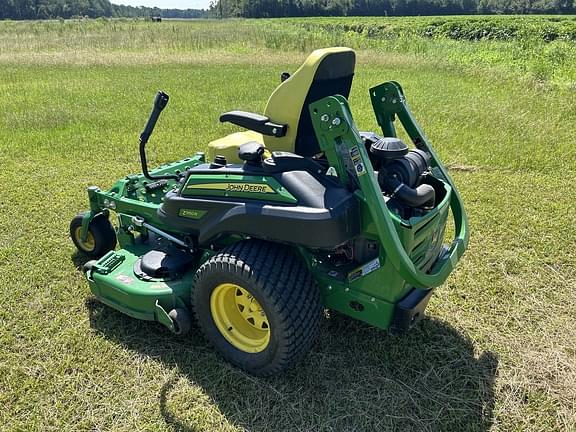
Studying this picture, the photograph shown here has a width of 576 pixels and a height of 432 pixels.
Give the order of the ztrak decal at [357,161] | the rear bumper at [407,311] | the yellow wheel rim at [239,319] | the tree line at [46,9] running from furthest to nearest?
the tree line at [46,9]
the yellow wheel rim at [239,319]
the rear bumper at [407,311]
the ztrak decal at [357,161]

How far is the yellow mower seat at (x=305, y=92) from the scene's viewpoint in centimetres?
287

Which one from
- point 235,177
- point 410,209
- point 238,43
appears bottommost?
point 238,43

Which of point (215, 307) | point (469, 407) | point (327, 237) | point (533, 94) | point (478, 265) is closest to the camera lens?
point (327, 237)

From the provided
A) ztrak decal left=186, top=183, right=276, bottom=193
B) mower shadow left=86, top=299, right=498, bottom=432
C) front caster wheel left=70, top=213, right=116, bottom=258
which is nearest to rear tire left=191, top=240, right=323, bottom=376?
mower shadow left=86, top=299, right=498, bottom=432

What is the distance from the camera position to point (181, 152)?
7.23m

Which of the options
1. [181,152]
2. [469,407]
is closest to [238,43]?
[181,152]

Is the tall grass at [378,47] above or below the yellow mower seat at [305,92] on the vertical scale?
below

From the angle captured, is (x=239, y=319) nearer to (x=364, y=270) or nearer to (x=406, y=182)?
(x=364, y=270)

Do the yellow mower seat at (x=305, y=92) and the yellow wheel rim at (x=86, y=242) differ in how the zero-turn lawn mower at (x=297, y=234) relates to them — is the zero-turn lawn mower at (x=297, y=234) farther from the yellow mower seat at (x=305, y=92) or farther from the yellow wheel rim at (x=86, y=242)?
the yellow wheel rim at (x=86, y=242)

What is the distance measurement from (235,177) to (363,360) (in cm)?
137

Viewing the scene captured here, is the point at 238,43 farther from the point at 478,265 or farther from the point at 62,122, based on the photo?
the point at 478,265

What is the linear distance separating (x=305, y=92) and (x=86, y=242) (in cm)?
242

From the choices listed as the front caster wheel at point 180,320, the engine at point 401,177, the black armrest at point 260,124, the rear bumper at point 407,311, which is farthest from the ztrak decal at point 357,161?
the front caster wheel at point 180,320

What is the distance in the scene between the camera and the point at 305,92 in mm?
2889
